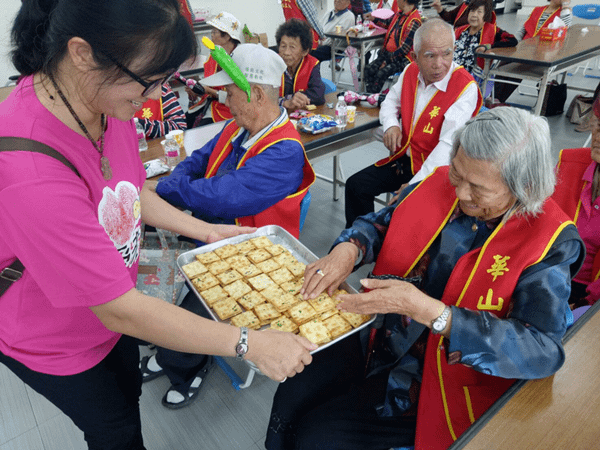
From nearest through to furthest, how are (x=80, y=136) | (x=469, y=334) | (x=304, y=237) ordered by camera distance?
(x=80, y=136), (x=469, y=334), (x=304, y=237)

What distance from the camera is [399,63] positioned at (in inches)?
225

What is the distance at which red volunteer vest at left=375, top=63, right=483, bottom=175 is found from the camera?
2.79 meters

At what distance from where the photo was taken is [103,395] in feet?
3.85

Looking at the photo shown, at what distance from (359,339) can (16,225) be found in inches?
47.5

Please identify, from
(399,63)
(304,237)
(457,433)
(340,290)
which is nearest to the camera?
(457,433)

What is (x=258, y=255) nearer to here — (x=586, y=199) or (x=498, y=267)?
(x=498, y=267)

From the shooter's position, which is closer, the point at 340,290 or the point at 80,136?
the point at 80,136

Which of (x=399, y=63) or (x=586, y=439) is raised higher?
(x=586, y=439)

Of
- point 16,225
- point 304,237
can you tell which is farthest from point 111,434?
point 304,237

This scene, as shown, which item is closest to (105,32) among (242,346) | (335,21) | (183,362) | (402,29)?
(242,346)

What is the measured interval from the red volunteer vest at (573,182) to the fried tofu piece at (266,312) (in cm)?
131

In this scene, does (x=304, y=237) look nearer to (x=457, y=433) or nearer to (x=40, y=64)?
(x=457, y=433)

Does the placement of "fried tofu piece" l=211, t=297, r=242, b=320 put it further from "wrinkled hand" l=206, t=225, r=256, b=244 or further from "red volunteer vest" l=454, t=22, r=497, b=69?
"red volunteer vest" l=454, t=22, r=497, b=69

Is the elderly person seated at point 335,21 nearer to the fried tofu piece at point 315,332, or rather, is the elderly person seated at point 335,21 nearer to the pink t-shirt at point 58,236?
the fried tofu piece at point 315,332
